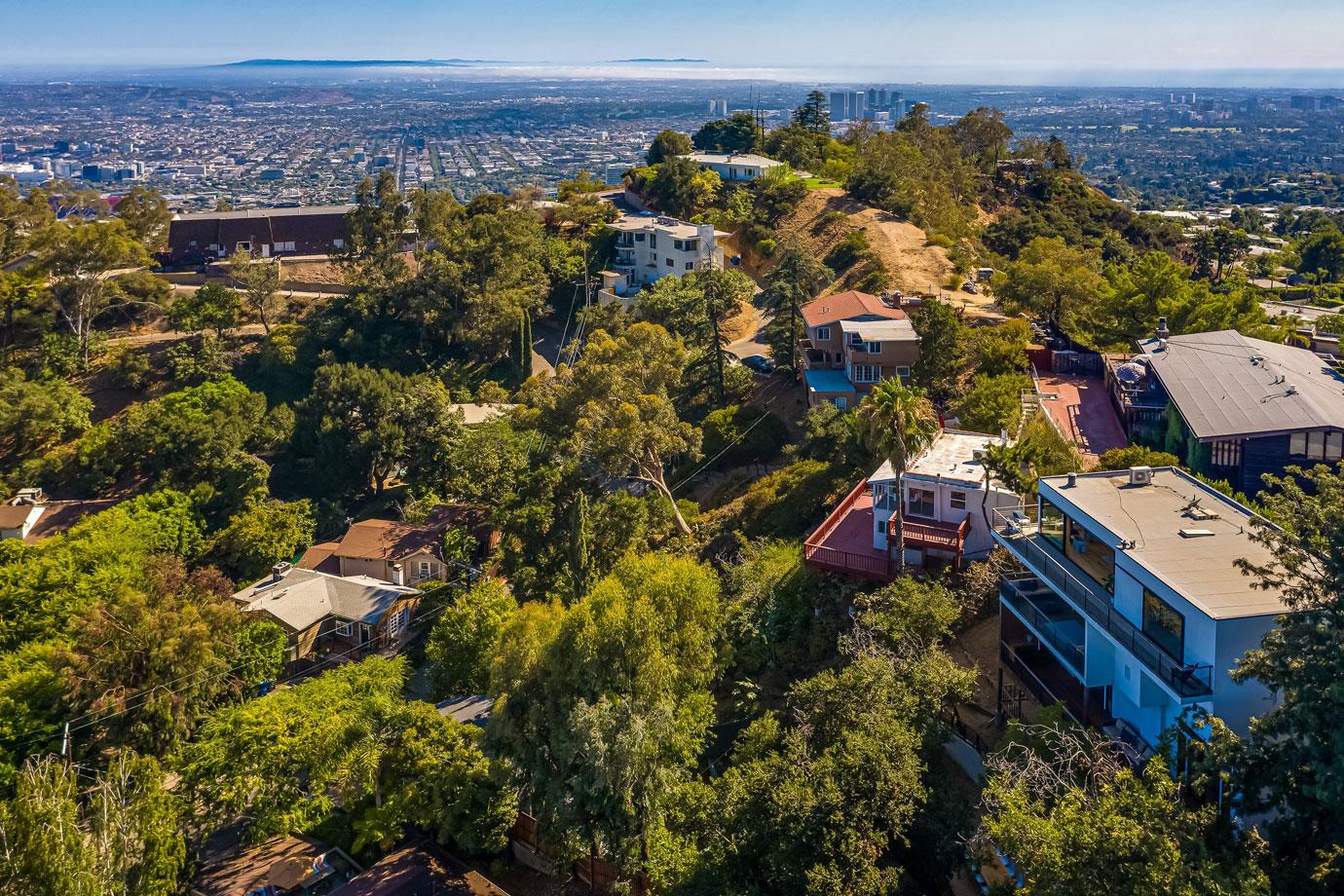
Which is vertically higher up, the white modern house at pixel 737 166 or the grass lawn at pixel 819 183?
the white modern house at pixel 737 166

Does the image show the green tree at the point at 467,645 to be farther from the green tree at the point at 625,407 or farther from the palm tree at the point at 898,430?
the palm tree at the point at 898,430

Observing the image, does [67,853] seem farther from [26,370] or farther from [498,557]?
[26,370]

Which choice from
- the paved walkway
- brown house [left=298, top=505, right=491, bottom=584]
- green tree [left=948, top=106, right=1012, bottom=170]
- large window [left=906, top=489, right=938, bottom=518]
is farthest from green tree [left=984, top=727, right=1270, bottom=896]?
green tree [left=948, top=106, right=1012, bottom=170]

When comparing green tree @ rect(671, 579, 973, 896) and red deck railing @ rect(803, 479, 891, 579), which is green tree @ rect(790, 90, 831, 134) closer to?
red deck railing @ rect(803, 479, 891, 579)

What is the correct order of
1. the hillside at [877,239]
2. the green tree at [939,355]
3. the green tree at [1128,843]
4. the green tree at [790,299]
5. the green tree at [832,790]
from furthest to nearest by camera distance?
the hillside at [877,239] < the green tree at [790,299] < the green tree at [939,355] < the green tree at [832,790] < the green tree at [1128,843]

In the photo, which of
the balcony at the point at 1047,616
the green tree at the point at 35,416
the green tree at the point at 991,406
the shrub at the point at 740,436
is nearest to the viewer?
the balcony at the point at 1047,616

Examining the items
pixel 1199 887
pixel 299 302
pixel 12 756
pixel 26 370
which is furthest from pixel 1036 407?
pixel 26 370

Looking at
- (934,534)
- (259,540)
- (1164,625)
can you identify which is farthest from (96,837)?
(1164,625)

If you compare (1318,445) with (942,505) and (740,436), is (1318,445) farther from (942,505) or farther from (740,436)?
(740,436)

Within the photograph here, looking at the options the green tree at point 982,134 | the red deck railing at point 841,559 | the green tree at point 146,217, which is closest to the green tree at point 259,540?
the red deck railing at point 841,559
